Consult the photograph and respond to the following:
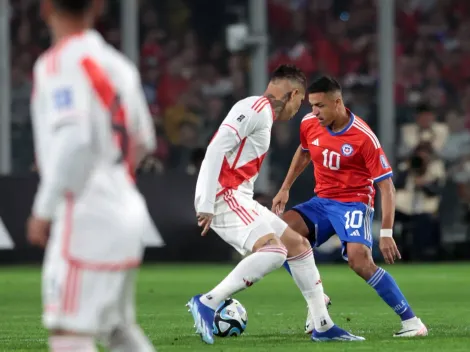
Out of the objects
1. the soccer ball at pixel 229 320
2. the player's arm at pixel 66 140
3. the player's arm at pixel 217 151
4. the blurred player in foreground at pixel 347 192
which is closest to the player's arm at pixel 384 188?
the blurred player in foreground at pixel 347 192


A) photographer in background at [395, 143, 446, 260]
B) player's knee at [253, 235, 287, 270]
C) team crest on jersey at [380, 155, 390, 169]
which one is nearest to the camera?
player's knee at [253, 235, 287, 270]

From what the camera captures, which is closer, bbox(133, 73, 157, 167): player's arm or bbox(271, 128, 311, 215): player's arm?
bbox(133, 73, 157, 167): player's arm

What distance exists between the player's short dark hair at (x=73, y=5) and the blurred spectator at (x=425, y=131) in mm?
14406

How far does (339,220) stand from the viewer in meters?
9.07

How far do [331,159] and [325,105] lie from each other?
1.67 feet

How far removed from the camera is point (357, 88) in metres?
20.4

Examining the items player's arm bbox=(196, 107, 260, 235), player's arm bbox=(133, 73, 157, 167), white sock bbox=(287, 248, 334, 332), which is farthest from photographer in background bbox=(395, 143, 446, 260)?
player's arm bbox=(133, 73, 157, 167)

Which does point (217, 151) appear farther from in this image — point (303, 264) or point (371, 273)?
point (371, 273)

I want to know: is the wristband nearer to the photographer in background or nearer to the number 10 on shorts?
the number 10 on shorts

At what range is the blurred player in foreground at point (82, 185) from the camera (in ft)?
15.5

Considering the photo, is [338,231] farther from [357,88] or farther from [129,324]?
[357,88]

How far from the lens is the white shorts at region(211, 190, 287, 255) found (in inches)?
331

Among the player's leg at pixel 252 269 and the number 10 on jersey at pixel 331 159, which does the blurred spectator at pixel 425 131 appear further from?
the player's leg at pixel 252 269

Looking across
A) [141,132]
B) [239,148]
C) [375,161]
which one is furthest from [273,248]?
[141,132]
